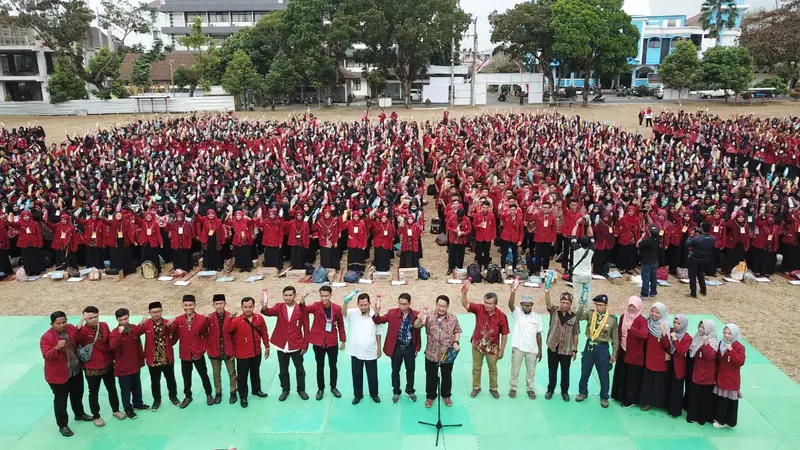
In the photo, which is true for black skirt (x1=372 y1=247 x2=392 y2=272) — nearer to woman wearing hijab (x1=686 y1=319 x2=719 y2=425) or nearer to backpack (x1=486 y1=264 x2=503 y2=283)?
backpack (x1=486 y1=264 x2=503 y2=283)

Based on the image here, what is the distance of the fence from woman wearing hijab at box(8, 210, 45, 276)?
3166 cm

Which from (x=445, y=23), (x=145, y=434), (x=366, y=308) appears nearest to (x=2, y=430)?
(x=145, y=434)

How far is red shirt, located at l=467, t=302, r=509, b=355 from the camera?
21.9 ft

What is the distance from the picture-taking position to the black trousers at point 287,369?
688cm

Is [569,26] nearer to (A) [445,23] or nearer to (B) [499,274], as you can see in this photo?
(A) [445,23]

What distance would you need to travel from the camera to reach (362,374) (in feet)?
22.7

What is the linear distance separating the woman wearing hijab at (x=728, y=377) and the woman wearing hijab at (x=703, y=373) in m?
0.06

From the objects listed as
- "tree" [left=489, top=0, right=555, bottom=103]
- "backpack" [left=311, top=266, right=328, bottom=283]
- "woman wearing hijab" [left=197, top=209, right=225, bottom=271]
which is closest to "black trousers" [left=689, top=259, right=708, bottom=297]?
"backpack" [left=311, top=266, right=328, bottom=283]

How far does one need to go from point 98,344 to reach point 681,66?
155 ft

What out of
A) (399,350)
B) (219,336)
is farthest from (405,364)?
(219,336)

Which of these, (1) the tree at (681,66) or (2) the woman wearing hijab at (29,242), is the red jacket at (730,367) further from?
(1) the tree at (681,66)

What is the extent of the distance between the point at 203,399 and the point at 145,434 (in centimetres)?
84

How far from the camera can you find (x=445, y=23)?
1610 inches

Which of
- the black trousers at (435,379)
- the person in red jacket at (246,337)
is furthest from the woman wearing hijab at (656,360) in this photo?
the person in red jacket at (246,337)
